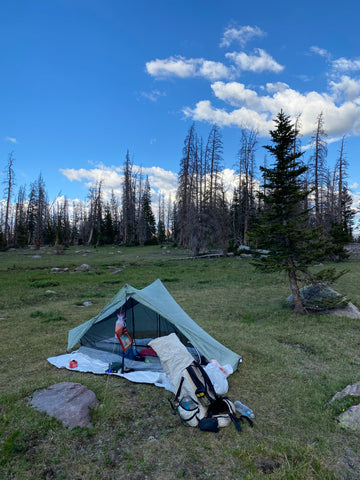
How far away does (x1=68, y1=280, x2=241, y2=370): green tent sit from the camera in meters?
5.96

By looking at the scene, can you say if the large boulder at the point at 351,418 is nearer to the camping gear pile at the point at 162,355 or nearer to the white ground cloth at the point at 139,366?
the camping gear pile at the point at 162,355

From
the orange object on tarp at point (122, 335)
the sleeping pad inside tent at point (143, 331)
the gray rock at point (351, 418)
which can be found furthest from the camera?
the sleeping pad inside tent at point (143, 331)

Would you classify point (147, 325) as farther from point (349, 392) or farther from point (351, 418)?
point (351, 418)

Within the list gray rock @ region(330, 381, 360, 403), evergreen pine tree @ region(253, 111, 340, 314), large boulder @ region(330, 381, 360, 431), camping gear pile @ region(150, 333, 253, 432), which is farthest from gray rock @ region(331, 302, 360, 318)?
camping gear pile @ region(150, 333, 253, 432)

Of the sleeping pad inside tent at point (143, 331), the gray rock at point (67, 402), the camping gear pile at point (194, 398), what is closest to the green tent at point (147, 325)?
the sleeping pad inside tent at point (143, 331)

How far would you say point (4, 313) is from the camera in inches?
408

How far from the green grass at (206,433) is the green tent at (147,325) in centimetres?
65

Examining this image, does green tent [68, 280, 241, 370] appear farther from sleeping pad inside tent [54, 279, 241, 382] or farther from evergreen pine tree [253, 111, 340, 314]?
evergreen pine tree [253, 111, 340, 314]

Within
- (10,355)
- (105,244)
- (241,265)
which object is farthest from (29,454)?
(105,244)

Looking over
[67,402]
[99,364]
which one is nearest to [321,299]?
Result: [99,364]

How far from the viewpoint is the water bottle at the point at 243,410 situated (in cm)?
426

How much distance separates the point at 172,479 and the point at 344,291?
1308cm

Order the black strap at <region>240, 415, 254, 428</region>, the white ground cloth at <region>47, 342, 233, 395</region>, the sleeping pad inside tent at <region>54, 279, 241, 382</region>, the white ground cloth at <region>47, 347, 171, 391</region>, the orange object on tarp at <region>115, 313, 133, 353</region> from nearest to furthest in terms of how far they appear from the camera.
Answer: the black strap at <region>240, 415, 254, 428</region> < the white ground cloth at <region>47, 342, 233, 395</region> < the white ground cloth at <region>47, 347, 171, 391</region> < the orange object on tarp at <region>115, 313, 133, 353</region> < the sleeping pad inside tent at <region>54, 279, 241, 382</region>

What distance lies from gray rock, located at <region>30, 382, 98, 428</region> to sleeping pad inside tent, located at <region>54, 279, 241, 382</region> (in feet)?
4.36
